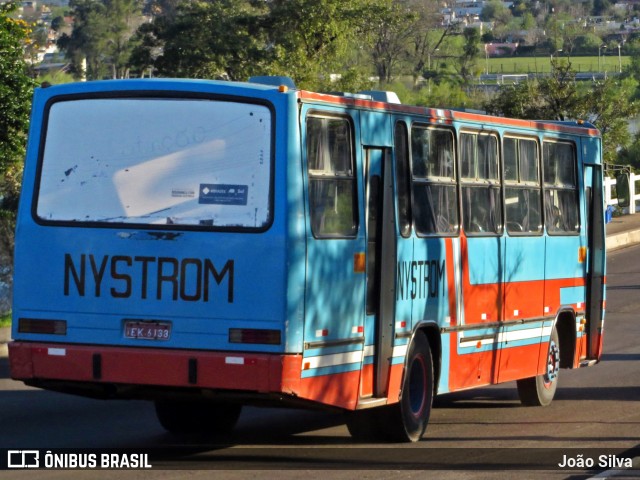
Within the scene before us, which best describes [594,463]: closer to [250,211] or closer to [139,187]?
[250,211]

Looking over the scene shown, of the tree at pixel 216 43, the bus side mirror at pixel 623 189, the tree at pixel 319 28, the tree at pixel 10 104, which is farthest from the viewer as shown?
the tree at pixel 216 43

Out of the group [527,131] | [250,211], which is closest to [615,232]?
[527,131]

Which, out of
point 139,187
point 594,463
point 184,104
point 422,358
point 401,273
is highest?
point 184,104

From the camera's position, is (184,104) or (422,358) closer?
(184,104)

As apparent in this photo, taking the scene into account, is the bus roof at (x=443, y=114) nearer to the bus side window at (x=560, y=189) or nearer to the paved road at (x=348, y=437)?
the bus side window at (x=560, y=189)

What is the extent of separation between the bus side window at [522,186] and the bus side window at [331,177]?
3201 millimetres

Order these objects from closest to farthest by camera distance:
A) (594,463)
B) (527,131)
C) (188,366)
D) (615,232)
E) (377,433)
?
(188,366) < (594,463) < (377,433) < (527,131) < (615,232)

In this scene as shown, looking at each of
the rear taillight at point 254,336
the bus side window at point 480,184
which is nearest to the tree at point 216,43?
the bus side window at point 480,184

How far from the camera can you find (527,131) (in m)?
13.1

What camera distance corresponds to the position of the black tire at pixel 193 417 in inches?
430

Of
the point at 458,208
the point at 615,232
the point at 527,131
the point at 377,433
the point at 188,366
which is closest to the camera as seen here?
the point at 188,366

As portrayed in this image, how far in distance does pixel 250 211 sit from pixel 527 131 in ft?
16.2

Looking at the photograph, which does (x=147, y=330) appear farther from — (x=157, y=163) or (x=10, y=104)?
(x=10, y=104)

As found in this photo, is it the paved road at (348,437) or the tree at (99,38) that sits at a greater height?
the tree at (99,38)
